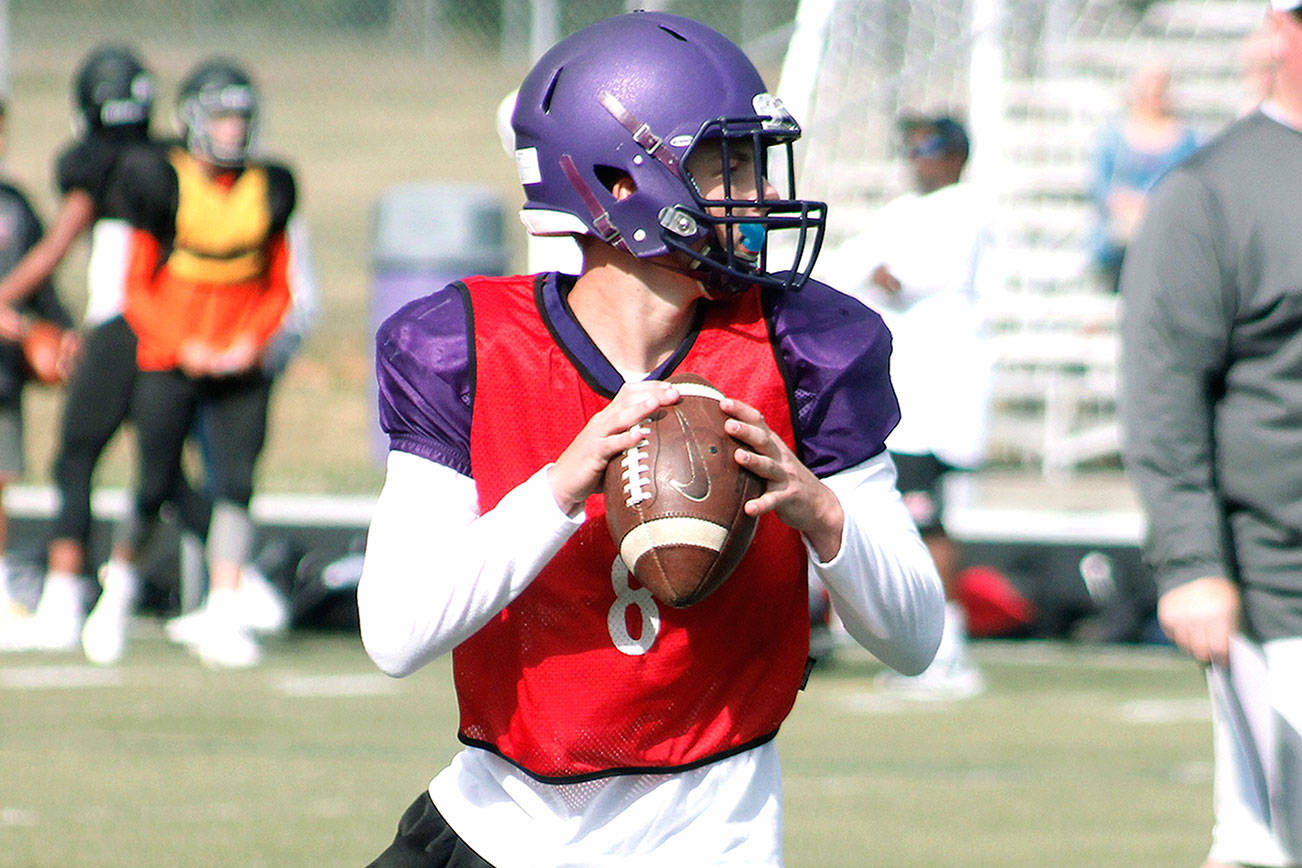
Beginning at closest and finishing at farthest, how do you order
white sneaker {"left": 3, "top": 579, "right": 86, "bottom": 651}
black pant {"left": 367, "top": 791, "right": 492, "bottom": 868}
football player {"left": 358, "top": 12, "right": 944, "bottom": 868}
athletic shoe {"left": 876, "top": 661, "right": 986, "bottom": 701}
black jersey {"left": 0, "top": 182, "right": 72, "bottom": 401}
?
1. football player {"left": 358, "top": 12, "right": 944, "bottom": 868}
2. black pant {"left": 367, "top": 791, "right": 492, "bottom": 868}
3. athletic shoe {"left": 876, "top": 661, "right": 986, "bottom": 701}
4. white sneaker {"left": 3, "top": 579, "right": 86, "bottom": 651}
5. black jersey {"left": 0, "top": 182, "right": 72, "bottom": 401}

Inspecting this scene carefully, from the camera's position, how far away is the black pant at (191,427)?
837cm

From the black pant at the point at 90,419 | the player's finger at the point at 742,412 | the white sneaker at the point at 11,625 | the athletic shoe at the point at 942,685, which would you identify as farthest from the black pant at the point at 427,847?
the white sneaker at the point at 11,625

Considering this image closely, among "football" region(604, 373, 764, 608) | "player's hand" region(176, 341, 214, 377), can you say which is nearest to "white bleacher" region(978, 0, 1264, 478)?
"player's hand" region(176, 341, 214, 377)

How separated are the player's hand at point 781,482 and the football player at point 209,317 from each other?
5.90 metres

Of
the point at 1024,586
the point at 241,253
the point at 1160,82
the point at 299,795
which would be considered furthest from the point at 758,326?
the point at 1160,82

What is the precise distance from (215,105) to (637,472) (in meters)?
6.00

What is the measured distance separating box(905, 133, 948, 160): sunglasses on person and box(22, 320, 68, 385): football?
3577 millimetres

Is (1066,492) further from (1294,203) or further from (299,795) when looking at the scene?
(1294,203)

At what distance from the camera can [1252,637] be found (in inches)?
142

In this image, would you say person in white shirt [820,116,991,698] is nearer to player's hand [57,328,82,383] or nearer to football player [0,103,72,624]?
player's hand [57,328,82,383]

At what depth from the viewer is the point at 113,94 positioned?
28.7ft

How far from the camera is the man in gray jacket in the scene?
3.53m

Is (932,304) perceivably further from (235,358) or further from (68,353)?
(68,353)

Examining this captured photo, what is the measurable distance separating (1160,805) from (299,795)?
2.32 meters
